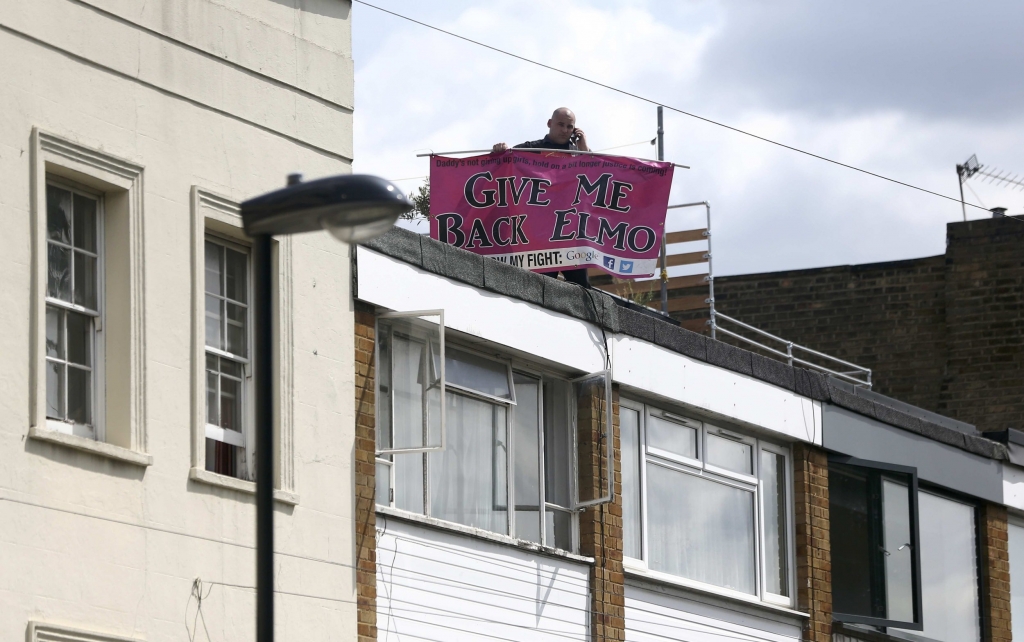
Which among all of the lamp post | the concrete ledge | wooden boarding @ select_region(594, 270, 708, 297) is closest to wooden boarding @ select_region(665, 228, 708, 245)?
wooden boarding @ select_region(594, 270, 708, 297)

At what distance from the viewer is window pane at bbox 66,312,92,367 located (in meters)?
12.7

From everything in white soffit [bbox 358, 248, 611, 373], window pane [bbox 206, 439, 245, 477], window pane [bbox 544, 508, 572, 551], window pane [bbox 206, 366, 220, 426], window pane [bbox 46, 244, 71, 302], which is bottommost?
window pane [bbox 206, 439, 245, 477]

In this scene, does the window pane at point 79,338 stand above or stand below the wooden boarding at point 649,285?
below

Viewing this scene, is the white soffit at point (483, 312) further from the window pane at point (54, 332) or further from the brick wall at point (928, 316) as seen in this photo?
the brick wall at point (928, 316)

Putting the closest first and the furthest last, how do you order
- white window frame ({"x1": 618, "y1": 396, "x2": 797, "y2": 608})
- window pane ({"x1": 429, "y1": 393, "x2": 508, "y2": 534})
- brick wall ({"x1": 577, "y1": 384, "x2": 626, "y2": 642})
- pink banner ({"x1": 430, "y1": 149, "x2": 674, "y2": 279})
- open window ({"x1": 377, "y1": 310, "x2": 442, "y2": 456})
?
open window ({"x1": 377, "y1": 310, "x2": 442, "y2": 456}) < window pane ({"x1": 429, "y1": 393, "x2": 508, "y2": 534}) < brick wall ({"x1": 577, "y1": 384, "x2": 626, "y2": 642}) < pink banner ({"x1": 430, "y1": 149, "x2": 674, "y2": 279}) < white window frame ({"x1": 618, "y1": 396, "x2": 797, "y2": 608})

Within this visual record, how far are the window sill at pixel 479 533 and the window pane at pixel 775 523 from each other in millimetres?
3678

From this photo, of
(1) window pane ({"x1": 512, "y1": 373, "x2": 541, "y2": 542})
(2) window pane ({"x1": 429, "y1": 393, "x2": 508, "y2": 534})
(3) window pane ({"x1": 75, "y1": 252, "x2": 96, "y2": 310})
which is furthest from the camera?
(1) window pane ({"x1": 512, "y1": 373, "x2": 541, "y2": 542})

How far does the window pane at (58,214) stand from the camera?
12.7m

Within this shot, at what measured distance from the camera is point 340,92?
15234mm

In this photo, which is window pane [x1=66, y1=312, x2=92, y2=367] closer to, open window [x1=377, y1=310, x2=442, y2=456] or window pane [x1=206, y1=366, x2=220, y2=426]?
window pane [x1=206, y1=366, x2=220, y2=426]

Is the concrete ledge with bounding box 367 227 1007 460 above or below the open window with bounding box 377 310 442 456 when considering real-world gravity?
above

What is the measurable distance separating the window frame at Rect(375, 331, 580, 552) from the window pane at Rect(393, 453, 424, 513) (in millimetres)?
45

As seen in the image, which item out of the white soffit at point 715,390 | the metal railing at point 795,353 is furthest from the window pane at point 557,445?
the metal railing at point 795,353

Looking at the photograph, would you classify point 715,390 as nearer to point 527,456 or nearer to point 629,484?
point 629,484
